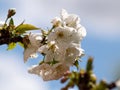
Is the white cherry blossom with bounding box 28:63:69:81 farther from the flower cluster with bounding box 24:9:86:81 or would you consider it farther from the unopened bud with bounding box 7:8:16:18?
the unopened bud with bounding box 7:8:16:18

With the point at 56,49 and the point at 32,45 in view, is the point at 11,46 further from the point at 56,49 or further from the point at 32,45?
the point at 56,49

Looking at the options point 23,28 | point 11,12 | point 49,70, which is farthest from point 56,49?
point 11,12

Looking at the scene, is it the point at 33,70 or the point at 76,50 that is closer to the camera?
the point at 76,50

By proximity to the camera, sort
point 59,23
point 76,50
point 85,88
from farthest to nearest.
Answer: point 59,23 → point 76,50 → point 85,88

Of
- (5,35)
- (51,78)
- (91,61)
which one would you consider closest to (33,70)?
(51,78)

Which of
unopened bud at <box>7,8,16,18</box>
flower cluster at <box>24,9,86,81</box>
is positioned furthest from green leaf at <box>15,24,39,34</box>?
unopened bud at <box>7,8,16,18</box>

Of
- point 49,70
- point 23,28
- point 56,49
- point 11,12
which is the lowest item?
point 49,70

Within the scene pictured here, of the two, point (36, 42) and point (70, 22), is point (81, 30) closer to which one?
point (70, 22)

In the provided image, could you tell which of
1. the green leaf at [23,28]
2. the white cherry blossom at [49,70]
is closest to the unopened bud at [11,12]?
the green leaf at [23,28]
